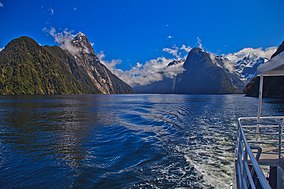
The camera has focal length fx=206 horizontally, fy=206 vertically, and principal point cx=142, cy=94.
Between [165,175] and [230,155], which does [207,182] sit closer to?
[165,175]

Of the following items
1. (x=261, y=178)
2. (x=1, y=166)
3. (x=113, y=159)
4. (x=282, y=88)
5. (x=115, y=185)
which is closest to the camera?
(x=261, y=178)

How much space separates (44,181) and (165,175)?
7.25m

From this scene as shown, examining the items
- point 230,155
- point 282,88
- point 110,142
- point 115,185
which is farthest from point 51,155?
point 282,88

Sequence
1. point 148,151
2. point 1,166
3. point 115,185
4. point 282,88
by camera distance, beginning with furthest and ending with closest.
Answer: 1. point 282,88
2. point 148,151
3. point 1,166
4. point 115,185

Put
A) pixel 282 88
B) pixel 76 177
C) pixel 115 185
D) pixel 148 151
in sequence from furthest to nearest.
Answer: pixel 282 88 → pixel 148 151 → pixel 76 177 → pixel 115 185

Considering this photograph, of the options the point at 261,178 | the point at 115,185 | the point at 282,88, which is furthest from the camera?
the point at 282,88

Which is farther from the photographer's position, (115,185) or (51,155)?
(51,155)

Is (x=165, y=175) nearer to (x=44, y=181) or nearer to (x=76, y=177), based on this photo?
(x=76, y=177)

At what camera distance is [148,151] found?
59.7 feet

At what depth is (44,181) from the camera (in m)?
12.2

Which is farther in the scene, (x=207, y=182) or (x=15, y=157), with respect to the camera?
(x=15, y=157)

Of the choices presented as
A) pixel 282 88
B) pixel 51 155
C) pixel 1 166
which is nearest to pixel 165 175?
pixel 51 155

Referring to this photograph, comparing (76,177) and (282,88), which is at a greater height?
(282,88)

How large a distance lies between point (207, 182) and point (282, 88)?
140m
